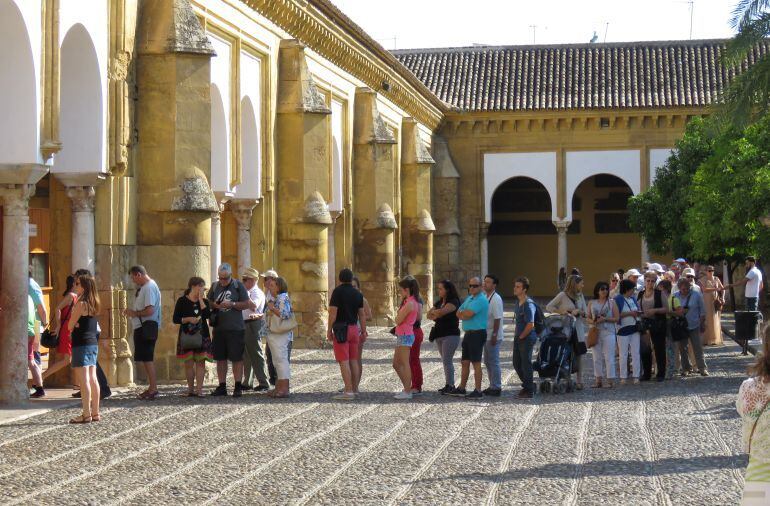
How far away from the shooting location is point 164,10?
17.0 m

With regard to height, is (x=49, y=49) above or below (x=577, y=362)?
above

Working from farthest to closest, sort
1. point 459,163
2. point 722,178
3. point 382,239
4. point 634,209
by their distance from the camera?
point 459,163
point 634,209
point 382,239
point 722,178

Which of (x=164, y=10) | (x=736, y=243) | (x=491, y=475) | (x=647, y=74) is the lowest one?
(x=491, y=475)

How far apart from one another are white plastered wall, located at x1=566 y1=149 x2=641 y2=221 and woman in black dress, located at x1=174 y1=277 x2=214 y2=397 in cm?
2939

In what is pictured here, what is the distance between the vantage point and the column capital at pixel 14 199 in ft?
46.5

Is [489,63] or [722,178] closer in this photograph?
[722,178]

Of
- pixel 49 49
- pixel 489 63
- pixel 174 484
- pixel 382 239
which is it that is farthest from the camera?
pixel 489 63

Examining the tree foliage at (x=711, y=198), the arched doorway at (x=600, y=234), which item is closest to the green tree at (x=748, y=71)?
the tree foliage at (x=711, y=198)

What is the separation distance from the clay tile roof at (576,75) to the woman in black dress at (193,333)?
93.5 feet

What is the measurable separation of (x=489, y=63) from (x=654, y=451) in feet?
120

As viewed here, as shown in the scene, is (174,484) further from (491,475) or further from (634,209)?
(634,209)

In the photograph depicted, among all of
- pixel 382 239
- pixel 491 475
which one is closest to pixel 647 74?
pixel 382 239

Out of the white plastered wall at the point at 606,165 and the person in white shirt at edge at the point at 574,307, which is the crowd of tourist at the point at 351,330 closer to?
the person in white shirt at edge at the point at 574,307

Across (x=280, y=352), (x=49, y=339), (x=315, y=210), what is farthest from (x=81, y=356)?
(x=315, y=210)
